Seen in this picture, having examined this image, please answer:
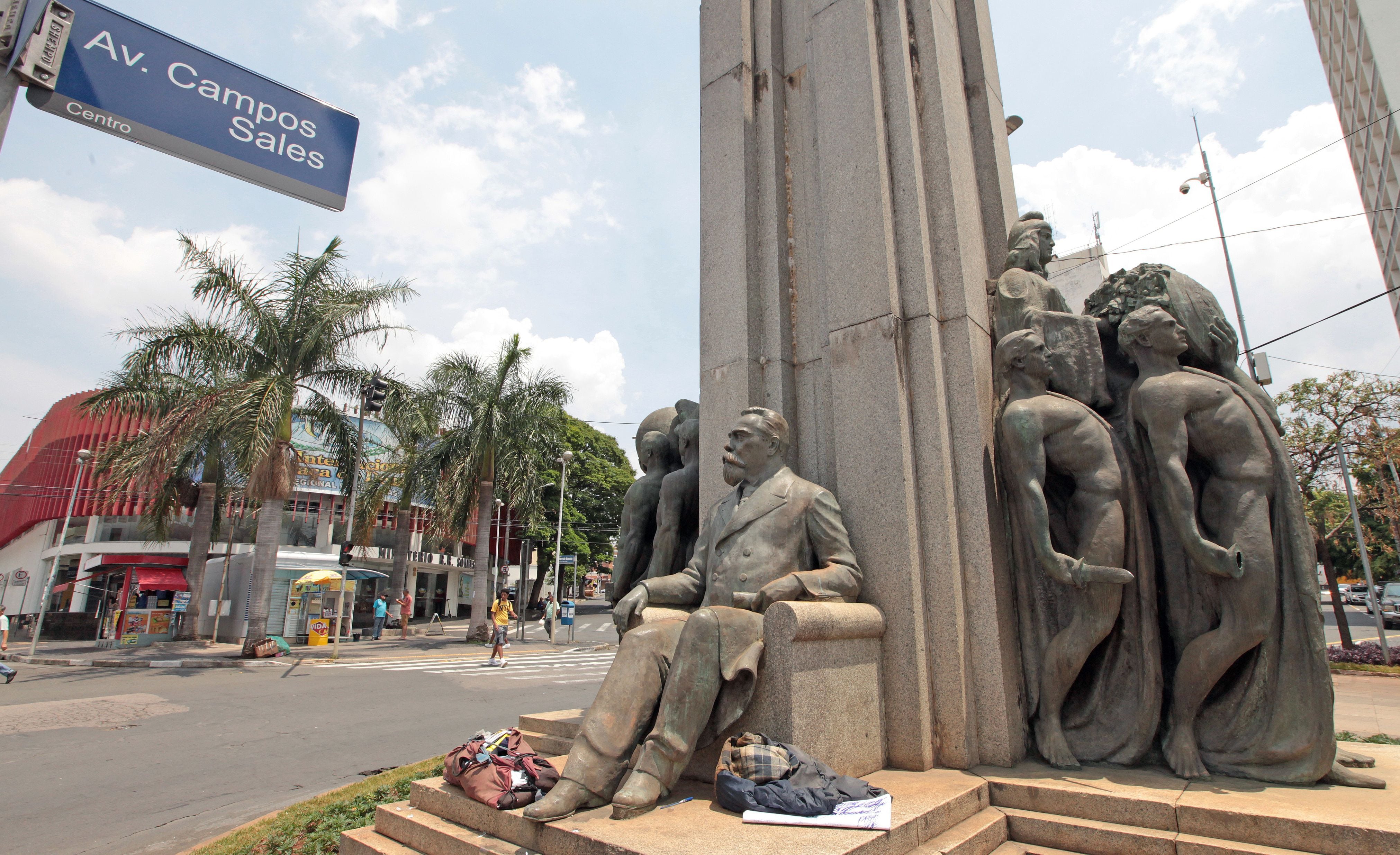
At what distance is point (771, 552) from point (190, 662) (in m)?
18.9

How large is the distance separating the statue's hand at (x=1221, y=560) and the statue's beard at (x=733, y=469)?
2.40 meters

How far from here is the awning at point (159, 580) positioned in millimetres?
25328

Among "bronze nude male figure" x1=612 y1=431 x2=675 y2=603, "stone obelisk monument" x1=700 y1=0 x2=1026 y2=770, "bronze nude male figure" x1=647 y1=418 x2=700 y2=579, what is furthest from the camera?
"bronze nude male figure" x1=612 y1=431 x2=675 y2=603

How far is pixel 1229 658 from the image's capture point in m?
3.83

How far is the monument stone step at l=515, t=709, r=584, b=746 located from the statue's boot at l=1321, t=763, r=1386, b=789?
3832 millimetres

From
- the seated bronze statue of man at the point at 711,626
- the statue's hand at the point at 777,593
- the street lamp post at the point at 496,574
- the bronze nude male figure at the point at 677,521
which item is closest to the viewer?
the seated bronze statue of man at the point at 711,626

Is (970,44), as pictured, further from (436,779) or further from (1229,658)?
(436,779)

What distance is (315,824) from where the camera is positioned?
480 cm

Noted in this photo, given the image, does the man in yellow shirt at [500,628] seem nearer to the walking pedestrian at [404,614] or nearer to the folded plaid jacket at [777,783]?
the walking pedestrian at [404,614]

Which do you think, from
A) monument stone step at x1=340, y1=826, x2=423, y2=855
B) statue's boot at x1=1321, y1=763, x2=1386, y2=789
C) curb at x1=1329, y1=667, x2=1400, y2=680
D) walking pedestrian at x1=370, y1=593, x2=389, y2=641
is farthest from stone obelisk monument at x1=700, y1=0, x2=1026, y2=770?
walking pedestrian at x1=370, y1=593, x2=389, y2=641

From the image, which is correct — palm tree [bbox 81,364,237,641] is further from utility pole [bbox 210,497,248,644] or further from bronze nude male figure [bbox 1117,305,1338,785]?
bronze nude male figure [bbox 1117,305,1338,785]

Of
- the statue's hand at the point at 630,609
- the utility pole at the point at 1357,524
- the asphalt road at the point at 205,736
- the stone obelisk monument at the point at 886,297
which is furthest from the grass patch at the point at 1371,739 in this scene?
the utility pole at the point at 1357,524

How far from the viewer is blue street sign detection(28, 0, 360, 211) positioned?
12.0 feet

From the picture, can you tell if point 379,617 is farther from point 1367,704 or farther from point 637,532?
point 1367,704
